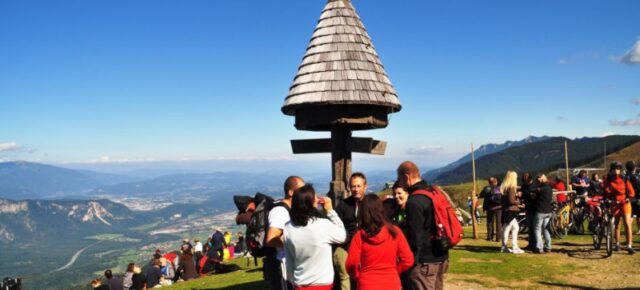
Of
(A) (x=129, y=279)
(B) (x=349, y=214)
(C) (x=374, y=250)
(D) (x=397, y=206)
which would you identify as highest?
(D) (x=397, y=206)

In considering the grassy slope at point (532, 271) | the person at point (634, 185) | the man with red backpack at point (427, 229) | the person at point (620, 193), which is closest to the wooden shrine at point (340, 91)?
the man with red backpack at point (427, 229)

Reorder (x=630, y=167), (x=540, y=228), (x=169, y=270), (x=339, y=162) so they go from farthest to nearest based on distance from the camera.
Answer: (x=169, y=270) < (x=540, y=228) < (x=630, y=167) < (x=339, y=162)

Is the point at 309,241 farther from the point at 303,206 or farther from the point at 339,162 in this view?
the point at 339,162

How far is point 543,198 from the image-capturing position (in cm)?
1127

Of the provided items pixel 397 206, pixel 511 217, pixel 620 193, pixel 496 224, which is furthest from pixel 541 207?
pixel 397 206

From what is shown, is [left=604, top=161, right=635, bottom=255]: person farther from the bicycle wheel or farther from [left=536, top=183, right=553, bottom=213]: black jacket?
[left=536, top=183, right=553, bottom=213]: black jacket

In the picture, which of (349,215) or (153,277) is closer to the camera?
(349,215)

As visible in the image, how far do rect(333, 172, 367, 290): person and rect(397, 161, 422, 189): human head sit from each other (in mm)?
577

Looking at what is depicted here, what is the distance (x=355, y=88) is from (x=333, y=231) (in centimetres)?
309

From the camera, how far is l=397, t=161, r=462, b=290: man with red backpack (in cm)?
491

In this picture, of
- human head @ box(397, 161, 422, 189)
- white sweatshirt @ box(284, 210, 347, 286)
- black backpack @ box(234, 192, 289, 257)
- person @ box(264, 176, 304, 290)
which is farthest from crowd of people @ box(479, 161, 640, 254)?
white sweatshirt @ box(284, 210, 347, 286)

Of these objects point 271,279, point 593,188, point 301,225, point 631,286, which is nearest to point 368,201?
point 301,225

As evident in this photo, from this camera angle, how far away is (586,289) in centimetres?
794

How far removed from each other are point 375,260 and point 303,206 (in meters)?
0.87
